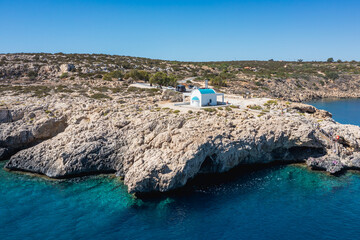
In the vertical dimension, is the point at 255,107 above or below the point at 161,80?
below

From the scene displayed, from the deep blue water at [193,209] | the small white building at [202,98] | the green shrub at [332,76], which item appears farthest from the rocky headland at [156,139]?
the green shrub at [332,76]

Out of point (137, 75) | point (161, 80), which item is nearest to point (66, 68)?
point (137, 75)

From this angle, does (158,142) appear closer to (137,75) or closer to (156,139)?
(156,139)

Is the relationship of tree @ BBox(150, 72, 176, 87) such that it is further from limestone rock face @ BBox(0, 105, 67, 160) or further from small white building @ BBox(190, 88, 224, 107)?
limestone rock face @ BBox(0, 105, 67, 160)

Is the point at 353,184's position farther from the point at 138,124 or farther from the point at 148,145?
the point at 138,124

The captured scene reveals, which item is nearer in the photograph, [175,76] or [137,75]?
[137,75]

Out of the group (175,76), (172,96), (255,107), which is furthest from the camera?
(175,76)
